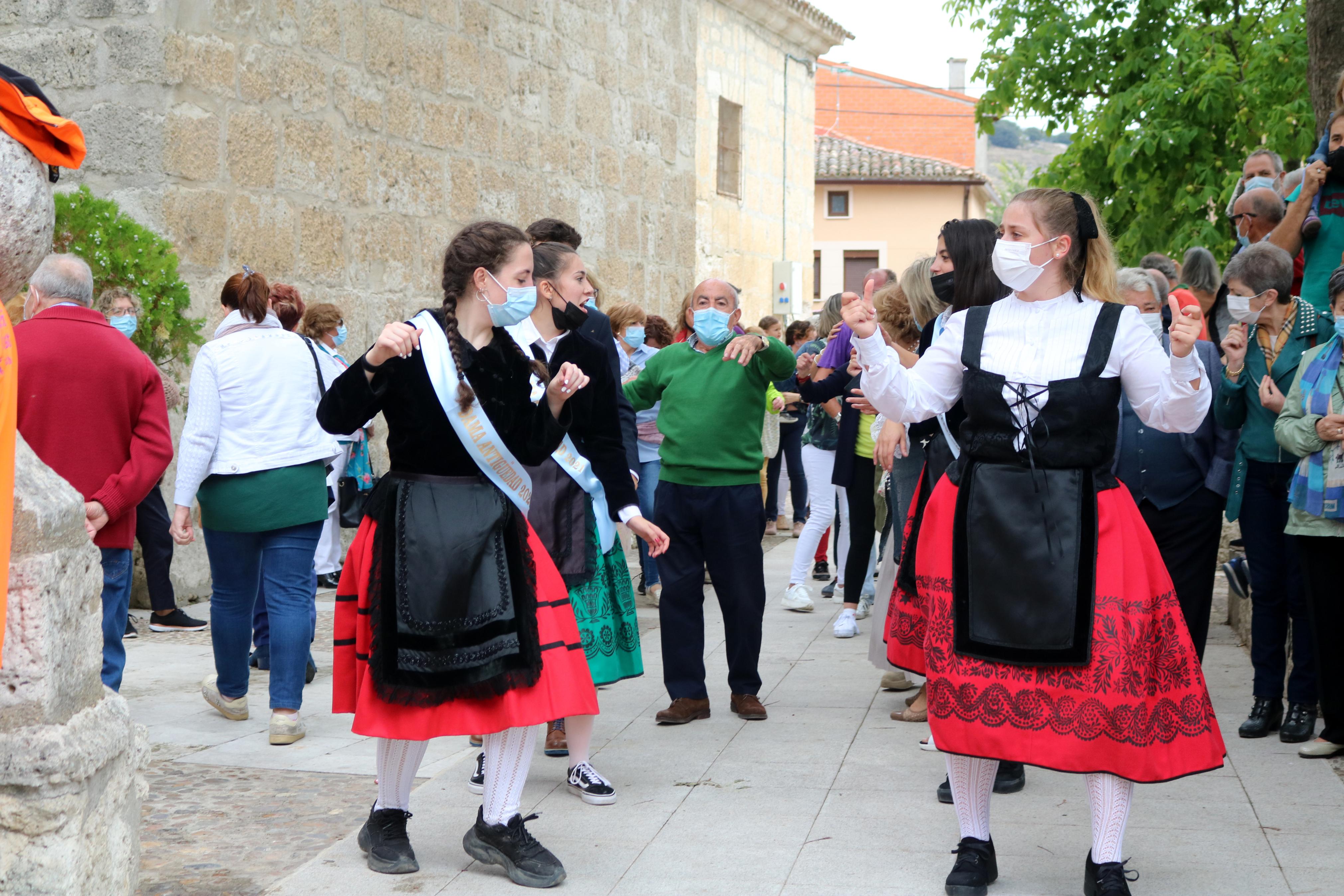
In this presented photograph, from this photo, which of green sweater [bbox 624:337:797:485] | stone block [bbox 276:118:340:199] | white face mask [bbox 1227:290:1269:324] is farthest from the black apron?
stone block [bbox 276:118:340:199]

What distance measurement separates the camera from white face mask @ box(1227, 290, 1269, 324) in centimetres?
528

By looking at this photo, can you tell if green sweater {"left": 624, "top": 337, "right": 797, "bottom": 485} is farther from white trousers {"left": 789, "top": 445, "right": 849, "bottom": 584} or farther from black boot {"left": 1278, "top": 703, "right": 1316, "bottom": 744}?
white trousers {"left": 789, "top": 445, "right": 849, "bottom": 584}

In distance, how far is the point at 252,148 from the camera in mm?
8500

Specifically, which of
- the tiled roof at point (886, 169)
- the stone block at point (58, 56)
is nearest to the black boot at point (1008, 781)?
the stone block at point (58, 56)

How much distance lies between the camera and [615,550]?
16.3 ft

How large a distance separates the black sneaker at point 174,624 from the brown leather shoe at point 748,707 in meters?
3.40

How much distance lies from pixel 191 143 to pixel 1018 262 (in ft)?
19.6

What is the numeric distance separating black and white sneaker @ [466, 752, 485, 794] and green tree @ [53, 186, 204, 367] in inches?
158

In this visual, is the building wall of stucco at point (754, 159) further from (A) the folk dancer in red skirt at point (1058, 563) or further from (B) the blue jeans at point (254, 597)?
(A) the folk dancer in red skirt at point (1058, 563)

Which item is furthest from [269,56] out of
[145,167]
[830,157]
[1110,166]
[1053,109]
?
[830,157]

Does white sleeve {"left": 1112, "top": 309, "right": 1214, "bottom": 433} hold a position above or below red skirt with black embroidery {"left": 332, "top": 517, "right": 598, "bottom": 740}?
above

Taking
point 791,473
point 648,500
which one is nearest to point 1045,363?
point 648,500

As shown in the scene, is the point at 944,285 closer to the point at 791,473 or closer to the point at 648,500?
the point at 648,500

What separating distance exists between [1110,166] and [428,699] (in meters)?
13.0
